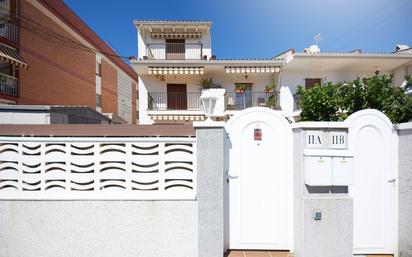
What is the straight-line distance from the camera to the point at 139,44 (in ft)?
64.3

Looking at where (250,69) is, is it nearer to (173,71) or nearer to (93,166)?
(173,71)

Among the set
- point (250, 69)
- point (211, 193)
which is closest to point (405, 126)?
point (211, 193)

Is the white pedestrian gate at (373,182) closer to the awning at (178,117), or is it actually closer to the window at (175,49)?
the awning at (178,117)

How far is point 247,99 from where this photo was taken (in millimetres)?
17391

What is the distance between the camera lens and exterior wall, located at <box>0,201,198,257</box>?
3889 millimetres

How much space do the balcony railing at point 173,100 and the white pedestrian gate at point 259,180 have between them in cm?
1368

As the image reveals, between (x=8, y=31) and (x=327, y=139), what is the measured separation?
20.6 metres

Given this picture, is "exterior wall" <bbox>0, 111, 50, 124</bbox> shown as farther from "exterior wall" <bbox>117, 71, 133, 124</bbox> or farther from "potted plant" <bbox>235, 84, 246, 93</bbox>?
"exterior wall" <bbox>117, 71, 133, 124</bbox>

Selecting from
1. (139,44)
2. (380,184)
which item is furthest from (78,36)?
(380,184)

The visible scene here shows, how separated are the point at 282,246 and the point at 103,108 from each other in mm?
28168

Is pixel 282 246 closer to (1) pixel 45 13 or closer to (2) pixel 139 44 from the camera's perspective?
(2) pixel 139 44

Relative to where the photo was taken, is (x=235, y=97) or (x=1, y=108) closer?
(x=1, y=108)

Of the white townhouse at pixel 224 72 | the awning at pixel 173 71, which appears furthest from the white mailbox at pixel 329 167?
the awning at pixel 173 71

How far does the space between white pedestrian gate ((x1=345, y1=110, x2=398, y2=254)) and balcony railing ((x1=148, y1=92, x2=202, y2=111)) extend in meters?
14.1
